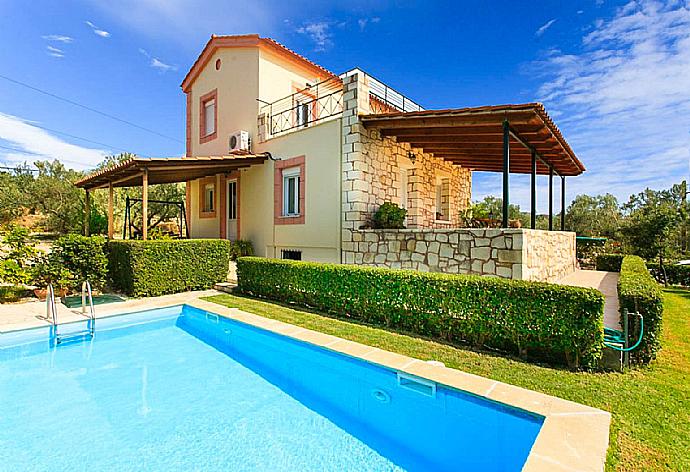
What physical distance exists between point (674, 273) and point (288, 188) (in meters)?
18.0

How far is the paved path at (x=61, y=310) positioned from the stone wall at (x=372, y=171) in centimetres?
586

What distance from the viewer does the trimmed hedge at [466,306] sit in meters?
5.32

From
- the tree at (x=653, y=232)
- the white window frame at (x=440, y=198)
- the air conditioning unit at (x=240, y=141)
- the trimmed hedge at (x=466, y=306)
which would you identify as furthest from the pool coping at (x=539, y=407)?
the tree at (x=653, y=232)

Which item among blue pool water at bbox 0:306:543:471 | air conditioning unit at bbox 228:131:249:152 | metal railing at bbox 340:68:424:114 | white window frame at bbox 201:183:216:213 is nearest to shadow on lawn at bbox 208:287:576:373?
blue pool water at bbox 0:306:543:471

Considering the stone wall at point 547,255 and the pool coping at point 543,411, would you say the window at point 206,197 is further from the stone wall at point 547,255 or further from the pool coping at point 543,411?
the stone wall at point 547,255

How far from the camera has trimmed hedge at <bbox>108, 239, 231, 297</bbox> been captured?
35.3 ft

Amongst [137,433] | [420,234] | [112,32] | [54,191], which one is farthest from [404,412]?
[54,191]

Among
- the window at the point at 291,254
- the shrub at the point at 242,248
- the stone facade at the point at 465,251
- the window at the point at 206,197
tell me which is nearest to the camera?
the stone facade at the point at 465,251

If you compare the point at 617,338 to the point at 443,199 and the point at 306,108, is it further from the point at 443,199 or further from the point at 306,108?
the point at 306,108

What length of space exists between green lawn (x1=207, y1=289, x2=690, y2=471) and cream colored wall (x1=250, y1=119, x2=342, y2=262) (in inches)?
195

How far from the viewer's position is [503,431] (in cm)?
405

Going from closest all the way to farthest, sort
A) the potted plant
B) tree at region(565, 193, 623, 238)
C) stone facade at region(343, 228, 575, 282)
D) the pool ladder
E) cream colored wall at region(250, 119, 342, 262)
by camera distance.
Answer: the pool ladder, stone facade at region(343, 228, 575, 282), the potted plant, cream colored wall at region(250, 119, 342, 262), tree at region(565, 193, 623, 238)

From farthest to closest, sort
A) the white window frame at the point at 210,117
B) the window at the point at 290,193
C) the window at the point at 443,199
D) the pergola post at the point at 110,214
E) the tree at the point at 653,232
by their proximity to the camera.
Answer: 1. the white window frame at the point at 210,117
2. the window at the point at 443,199
3. the tree at the point at 653,232
4. the window at the point at 290,193
5. the pergola post at the point at 110,214

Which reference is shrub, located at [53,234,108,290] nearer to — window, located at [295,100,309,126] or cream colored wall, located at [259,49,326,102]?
cream colored wall, located at [259,49,326,102]
